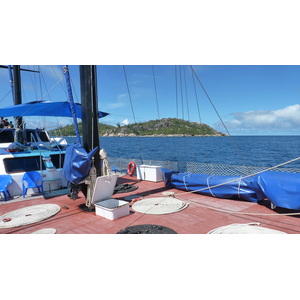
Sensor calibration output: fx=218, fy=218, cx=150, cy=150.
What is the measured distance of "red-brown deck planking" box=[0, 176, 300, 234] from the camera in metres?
4.77

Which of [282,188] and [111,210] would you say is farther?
[282,188]

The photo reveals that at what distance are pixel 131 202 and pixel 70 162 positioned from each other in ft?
7.48

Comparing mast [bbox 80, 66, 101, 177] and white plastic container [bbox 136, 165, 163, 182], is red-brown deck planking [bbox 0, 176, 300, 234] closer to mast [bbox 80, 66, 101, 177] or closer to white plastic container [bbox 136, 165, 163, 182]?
mast [bbox 80, 66, 101, 177]

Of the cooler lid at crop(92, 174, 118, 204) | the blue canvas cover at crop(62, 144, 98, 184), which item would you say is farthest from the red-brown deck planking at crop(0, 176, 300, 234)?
the blue canvas cover at crop(62, 144, 98, 184)


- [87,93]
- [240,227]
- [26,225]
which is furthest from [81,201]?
[240,227]

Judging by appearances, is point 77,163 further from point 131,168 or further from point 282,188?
point 131,168

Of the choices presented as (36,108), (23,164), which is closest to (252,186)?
(36,108)

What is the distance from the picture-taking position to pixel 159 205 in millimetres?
6285

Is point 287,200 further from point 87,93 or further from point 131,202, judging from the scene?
point 87,93

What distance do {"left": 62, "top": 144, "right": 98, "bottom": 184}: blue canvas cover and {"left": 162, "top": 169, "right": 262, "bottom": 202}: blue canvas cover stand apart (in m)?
3.34

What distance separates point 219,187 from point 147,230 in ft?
10.9

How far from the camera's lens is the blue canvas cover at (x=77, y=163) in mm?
5535

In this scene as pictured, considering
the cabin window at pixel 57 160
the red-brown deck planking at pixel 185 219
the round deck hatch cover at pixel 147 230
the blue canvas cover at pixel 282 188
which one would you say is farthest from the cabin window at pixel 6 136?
the blue canvas cover at pixel 282 188

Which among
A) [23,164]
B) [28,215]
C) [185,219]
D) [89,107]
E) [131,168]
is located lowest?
[185,219]
